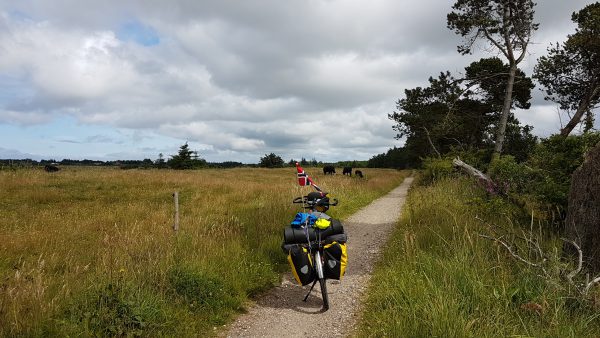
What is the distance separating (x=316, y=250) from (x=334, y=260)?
0.96ft

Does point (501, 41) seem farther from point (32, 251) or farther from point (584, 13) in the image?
point (32, 251)

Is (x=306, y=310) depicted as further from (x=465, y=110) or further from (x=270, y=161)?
(x=270, y=161)

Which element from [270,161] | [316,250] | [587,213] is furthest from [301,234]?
[270,161]

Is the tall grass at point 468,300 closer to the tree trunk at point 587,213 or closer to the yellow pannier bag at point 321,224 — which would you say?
the tree trunk at point 587,213

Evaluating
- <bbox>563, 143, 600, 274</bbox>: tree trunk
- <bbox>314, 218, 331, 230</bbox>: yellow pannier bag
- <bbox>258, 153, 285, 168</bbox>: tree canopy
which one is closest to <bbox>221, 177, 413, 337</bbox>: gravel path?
<bbox>314, 218, 331, 230</bbox>: yellow pannier bag

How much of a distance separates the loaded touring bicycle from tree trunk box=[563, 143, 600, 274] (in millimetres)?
3076

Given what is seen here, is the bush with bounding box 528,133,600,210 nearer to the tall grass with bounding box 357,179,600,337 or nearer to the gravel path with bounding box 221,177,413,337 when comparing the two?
the tall grass with bounding box 357,179,600,337

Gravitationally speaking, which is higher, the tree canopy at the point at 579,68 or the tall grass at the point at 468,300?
the tree canopy at the point at 579,68

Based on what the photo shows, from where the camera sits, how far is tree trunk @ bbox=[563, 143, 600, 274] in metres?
4.45

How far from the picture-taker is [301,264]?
4.89 meters

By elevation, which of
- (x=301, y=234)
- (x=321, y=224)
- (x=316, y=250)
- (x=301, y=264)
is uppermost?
(x=321, y=224)

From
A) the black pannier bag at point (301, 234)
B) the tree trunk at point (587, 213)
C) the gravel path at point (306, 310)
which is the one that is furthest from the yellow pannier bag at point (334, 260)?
the tree trunk at point (587, 213)

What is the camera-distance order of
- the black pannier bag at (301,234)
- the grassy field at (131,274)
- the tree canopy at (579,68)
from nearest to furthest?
the grassy field at (131,274) < the black pannier bag at (301,234) < the tree canopy at (579,68)

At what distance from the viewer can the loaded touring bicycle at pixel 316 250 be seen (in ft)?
16.1
